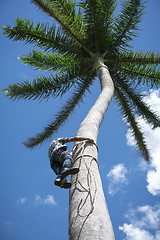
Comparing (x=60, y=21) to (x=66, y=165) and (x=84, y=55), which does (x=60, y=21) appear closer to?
(x=84, y=55)

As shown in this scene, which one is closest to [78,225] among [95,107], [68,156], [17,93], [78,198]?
[78,198]

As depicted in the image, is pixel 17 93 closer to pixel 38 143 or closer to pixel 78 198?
pixel 38 143

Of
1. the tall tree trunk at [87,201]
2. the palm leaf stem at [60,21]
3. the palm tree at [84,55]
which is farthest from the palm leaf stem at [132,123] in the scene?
the tall tree trunk at [87,201]

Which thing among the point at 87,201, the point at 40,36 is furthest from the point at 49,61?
the point at 87,201

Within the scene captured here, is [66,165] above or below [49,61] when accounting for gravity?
below

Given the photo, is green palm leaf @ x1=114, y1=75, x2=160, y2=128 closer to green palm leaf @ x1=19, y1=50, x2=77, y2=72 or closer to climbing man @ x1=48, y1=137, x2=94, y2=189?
green palm leaf @ x1=19, y1=50, x2=77, y2=72

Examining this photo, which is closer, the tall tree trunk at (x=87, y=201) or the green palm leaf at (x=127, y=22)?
the tall tree trunk at (x=87, y=201)

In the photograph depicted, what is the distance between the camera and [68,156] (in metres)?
2.84

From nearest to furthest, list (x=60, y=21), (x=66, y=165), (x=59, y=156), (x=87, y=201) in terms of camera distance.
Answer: (x=87, y=201) < (x=66, y=165) < (x=59, y=156) < (x=60, y=21)

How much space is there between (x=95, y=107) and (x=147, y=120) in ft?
16.9

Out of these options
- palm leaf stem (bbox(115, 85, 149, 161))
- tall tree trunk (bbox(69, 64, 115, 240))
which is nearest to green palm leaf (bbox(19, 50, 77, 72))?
palm leaf stem (bbox(115, 85, 149, 161))

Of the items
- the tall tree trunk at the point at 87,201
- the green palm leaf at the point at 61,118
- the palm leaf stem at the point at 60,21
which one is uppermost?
the palm leaf stem at the point at 60,21

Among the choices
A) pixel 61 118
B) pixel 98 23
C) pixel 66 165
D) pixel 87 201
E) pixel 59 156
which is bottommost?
pixel 87 201

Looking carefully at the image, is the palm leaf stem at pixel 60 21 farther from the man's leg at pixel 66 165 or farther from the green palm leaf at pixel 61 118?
the man's leg at pixel 66 165
